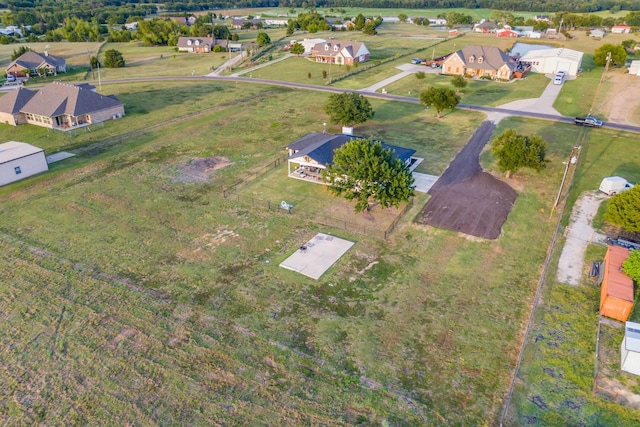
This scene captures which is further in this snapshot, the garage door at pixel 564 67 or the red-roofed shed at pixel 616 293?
the garage door at pixel 564 67

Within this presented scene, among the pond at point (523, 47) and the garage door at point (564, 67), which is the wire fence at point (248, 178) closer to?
the garage door at point (564, 67)

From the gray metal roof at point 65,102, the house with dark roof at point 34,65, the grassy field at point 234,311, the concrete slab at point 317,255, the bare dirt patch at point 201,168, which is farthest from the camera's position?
the house with dark roof at point 34,65

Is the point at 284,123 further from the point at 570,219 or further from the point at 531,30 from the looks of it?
the point at 531,30

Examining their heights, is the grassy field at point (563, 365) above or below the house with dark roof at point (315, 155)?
below

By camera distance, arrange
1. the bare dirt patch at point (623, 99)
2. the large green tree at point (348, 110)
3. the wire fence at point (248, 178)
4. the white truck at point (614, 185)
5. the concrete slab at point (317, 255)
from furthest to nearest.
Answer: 1. the bare dirt patch at point (623, 99)
2. the large green tree at point (348, 110)
3. the wire fence at point (248, 178)
4. the white truck at point (614, 185)
5. the concrete slab at point (317, 255)

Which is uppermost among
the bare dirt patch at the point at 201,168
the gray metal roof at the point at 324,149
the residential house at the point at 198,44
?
the residential house at the point at 198,44

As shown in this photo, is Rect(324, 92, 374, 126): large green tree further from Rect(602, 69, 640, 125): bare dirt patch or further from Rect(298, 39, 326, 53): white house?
Rect(298, 39, 326, 53): white house

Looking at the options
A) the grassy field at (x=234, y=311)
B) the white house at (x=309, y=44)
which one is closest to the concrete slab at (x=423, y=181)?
the grassy field at (x=234, y=311)
